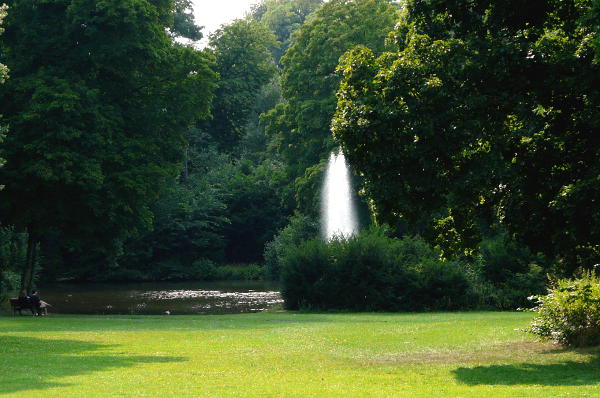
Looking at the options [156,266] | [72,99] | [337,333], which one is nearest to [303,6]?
[156,266]

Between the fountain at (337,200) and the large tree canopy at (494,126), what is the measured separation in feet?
96.9

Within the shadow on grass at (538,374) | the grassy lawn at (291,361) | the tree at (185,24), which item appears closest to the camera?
the grassy lawn at (291,361)

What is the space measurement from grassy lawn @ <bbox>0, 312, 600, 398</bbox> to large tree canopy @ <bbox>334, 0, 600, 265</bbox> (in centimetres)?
309

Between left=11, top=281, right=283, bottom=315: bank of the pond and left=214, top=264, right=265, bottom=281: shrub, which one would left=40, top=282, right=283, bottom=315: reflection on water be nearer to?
left=11, top=281, right=283, bottom=315: bank of the pond

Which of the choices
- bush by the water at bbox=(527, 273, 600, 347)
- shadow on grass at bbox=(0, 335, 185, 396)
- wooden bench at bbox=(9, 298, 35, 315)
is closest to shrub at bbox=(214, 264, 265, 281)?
wooden bench at bbox=(9, 298, 35, 315)

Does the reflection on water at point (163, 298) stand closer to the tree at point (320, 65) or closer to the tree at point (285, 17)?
the tree at point (320, 65)

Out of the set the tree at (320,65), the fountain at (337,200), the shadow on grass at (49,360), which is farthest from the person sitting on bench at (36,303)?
the tree at (320,65)

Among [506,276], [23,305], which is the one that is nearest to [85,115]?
A: [23,305]

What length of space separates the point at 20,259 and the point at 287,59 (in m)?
20.7

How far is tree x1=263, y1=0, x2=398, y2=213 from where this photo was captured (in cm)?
5031

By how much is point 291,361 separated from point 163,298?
2821 centimetres

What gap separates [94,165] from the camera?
34.2 m

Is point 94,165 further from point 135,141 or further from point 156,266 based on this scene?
point 156,266

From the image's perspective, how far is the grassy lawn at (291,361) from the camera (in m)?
13.7
